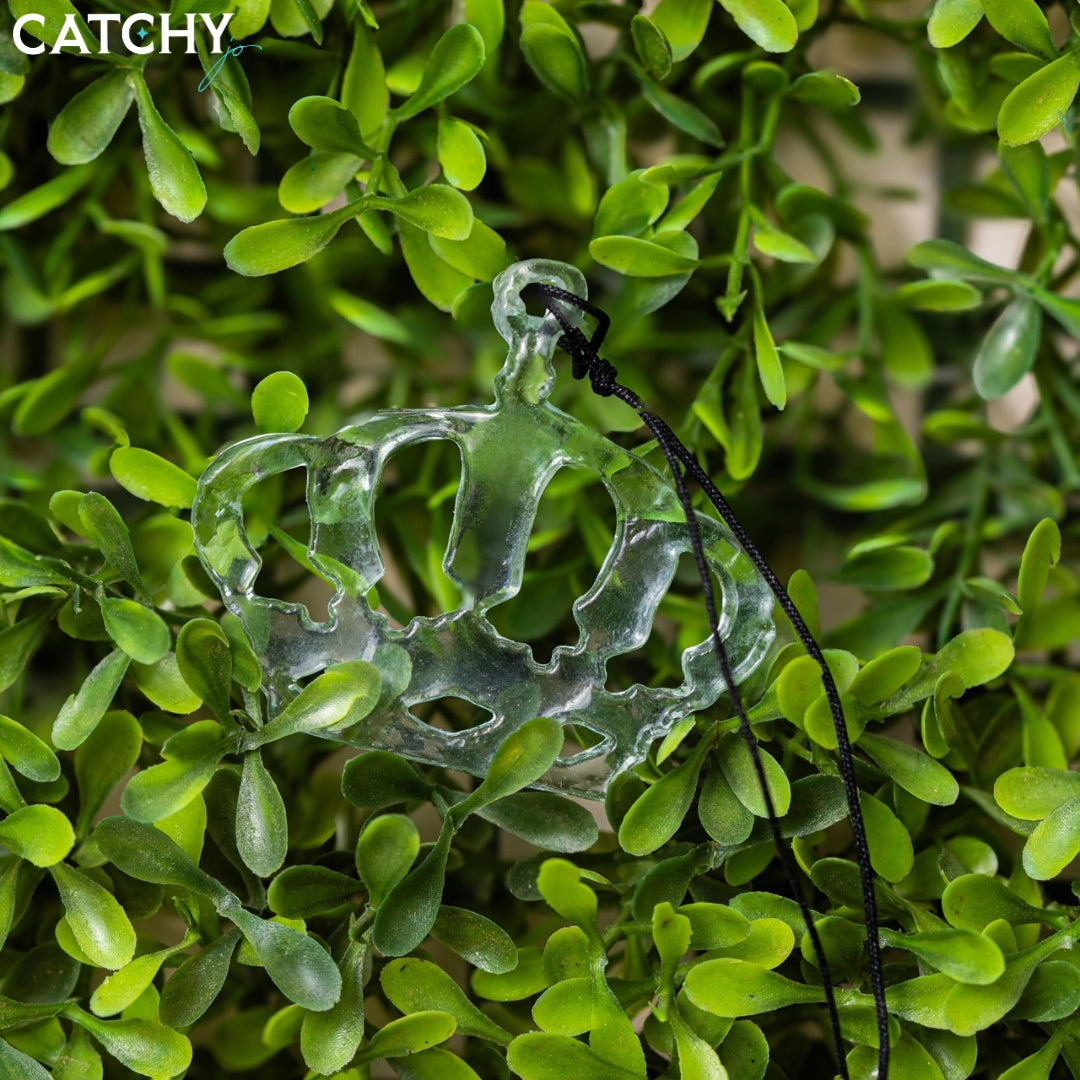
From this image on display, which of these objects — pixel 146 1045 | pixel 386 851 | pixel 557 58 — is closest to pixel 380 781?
pixel 386 851

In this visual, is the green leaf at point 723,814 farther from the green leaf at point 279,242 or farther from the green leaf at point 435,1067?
the green leaf at point 279,242

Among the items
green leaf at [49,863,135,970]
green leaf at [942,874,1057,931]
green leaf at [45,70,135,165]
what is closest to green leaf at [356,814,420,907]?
green leaf at [49,863,135,970]

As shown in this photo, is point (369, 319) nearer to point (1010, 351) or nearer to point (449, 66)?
point (449, 66)

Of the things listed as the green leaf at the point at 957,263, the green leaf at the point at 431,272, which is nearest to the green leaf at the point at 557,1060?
the green leaf at the point at 431,272

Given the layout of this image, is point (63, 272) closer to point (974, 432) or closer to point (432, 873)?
point (432, 873)

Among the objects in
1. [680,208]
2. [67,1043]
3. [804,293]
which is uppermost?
[680,208]

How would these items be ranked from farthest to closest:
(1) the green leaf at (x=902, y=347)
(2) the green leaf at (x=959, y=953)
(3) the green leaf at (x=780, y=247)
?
(1) the green leaf at (x=902, y=347) < (3) the green leaf at (x=780, y=247) < (2) the green leaf at (x=959, y=953)

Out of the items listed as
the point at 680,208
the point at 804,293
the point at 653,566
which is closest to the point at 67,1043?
the point at 653,566

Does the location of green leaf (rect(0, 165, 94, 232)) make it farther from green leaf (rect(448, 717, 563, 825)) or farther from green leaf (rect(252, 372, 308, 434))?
green leaf (rect(448, 717, 563, 825))
